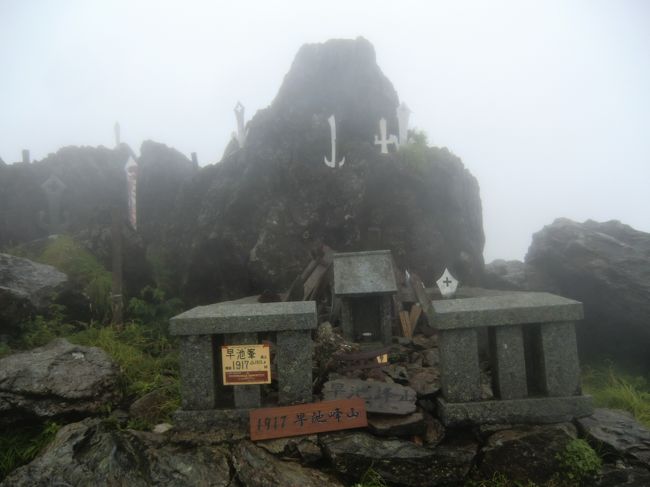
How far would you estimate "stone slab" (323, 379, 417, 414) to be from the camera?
17.3 ft

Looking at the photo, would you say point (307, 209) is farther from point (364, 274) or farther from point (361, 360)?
point (361, 360)

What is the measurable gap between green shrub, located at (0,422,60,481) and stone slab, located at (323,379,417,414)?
4.14m

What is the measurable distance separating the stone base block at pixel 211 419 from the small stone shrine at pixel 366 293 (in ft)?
11.8

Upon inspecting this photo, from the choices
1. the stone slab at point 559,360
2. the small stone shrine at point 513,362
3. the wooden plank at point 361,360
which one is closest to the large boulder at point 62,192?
the wooden plank at point 361,360

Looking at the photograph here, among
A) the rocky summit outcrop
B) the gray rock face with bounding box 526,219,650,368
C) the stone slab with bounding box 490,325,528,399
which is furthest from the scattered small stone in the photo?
the gray rock face with bounding box 526,219,650,368

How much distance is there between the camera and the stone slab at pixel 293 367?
17.7 ft

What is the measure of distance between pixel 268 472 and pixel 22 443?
3804 mm

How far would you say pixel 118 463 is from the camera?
4812 millimetres

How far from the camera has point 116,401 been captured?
20.1 feet

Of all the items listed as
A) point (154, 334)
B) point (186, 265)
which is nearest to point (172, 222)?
point (186, 265)

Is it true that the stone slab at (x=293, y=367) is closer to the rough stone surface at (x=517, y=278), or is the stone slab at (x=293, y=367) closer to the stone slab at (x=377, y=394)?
the stone slab at (x=377, y=394)

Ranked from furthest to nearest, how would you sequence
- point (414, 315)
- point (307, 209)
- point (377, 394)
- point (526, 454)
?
point (307, 209)
point (414, 315)
point (377, 394)
point (526, 454)

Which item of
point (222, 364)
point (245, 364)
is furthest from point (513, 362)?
point (222, 364)

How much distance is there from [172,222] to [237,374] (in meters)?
12.9
